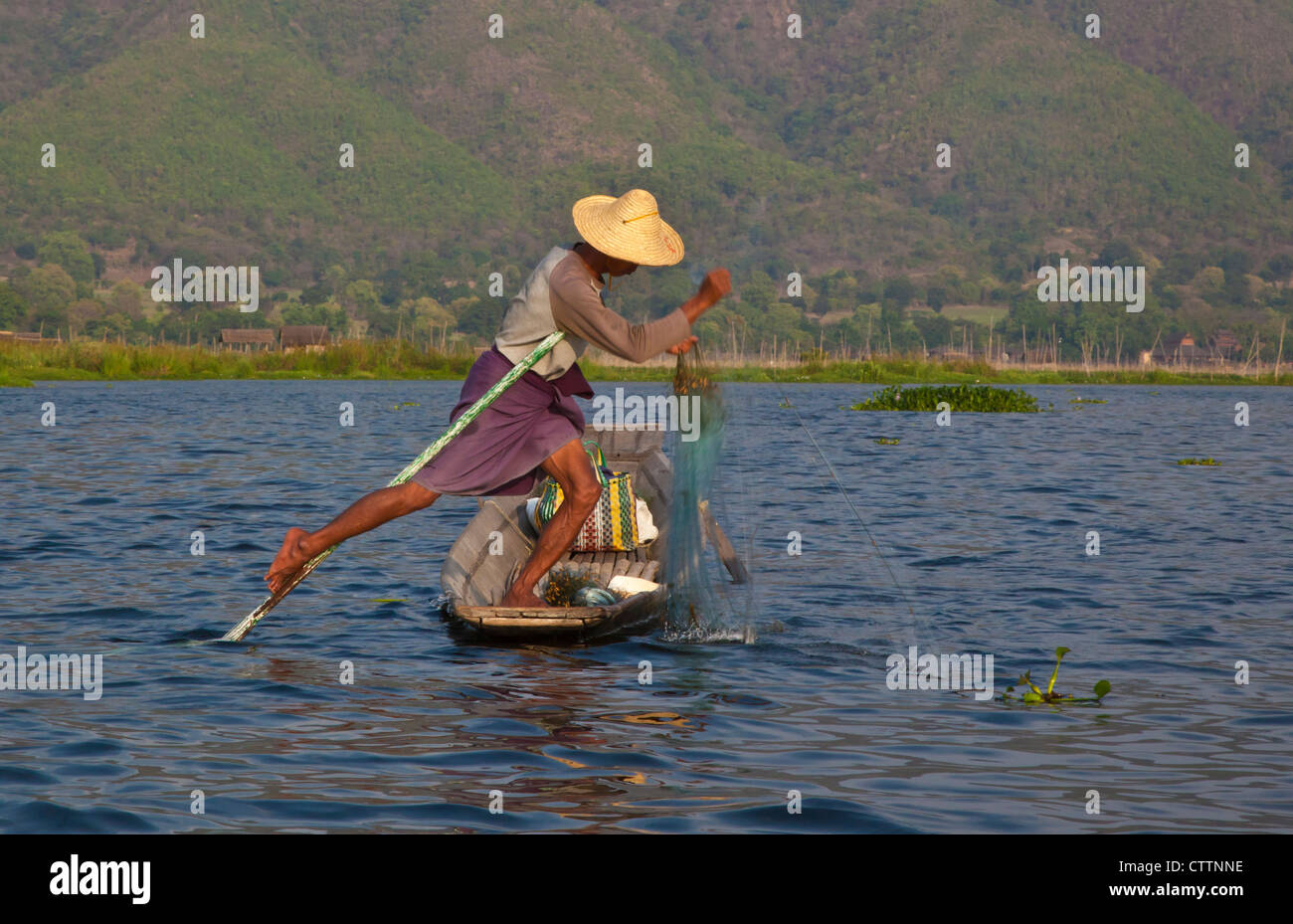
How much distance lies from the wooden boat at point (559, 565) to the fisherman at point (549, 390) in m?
0.29

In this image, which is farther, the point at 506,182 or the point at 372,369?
the point at 506,182

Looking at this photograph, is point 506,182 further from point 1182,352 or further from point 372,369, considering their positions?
point 372,369

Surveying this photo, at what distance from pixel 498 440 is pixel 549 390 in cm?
41

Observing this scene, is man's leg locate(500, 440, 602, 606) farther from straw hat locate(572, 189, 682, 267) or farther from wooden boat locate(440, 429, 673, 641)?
straw hat locate(572, 189, 682, 267)

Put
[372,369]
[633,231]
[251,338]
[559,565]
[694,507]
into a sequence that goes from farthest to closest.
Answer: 1. [251,338]
2. [372,369]
3. [559,565]
4. [694,507]
5. [633,231]

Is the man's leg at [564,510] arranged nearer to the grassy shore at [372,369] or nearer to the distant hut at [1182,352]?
the grassy shore at [372,369]

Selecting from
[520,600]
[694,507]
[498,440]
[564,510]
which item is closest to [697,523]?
[694,507]

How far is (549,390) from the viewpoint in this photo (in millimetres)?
7898

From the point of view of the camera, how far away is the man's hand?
7.12 meters

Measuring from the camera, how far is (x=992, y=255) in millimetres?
165875

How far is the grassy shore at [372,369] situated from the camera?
50406 mm

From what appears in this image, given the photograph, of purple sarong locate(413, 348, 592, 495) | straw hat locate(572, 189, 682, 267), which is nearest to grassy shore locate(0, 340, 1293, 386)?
purple sarong locate(413, 348, 592, 495)

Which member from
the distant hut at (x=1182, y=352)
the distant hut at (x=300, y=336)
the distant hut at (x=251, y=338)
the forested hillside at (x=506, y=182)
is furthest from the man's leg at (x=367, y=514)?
the distant hut at (x=1182, y=352)
